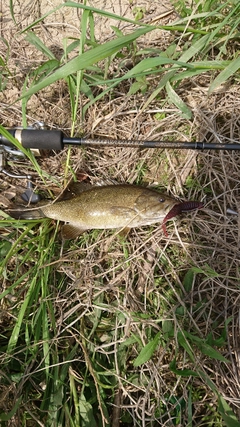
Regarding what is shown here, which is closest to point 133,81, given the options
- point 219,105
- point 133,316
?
point 219,105

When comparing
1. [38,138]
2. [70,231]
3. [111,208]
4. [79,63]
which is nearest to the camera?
[79,63]

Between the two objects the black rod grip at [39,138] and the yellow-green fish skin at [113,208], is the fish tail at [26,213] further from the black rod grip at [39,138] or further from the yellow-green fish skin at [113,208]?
the black rod grip at [39,138]

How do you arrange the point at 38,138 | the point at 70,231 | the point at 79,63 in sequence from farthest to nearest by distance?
the point at 70,231 < the point at 38,138 < the point at 79,63

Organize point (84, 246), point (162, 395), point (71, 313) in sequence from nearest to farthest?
point (162, 395)
point (71, 313)
point (84, 246)

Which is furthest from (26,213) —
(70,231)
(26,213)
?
(70,231)

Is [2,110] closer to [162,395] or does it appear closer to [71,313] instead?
[71,313]

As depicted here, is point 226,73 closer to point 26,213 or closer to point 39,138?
point 39,138

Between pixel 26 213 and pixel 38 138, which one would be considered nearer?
pixel 38 138

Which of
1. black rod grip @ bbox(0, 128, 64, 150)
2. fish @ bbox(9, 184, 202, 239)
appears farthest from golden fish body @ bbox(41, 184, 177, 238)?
black rod grip @ bbox(0, 128, 64, 150)
